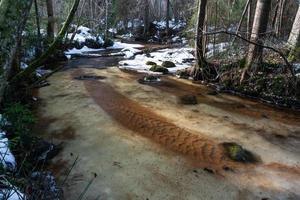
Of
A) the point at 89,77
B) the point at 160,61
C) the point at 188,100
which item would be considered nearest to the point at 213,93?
the point at 188,100

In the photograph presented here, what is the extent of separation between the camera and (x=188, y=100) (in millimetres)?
9562

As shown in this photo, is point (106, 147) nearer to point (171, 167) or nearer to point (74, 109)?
point (171, 167)

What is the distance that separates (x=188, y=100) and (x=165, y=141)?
325cm

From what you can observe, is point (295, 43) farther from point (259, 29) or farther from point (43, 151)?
point (43, 151)

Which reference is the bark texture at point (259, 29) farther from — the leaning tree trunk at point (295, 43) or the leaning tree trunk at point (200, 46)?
the leaning tree trunk at point (200, 46)

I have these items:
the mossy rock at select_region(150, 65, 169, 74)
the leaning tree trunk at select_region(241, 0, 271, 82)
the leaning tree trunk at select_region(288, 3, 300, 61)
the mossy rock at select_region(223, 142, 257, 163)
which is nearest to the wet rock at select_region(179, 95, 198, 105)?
the leaning tree trunk at select_region(241, 0, 271, 82)

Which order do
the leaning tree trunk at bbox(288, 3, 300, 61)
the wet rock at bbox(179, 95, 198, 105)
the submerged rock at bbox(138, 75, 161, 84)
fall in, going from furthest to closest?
the submerged rock at bbox(138, 75, 161, 84) < the leaning tree trunk at bbox(288, 3, 300, 61) < the wet rock at bbox(179, 95, 198, 105)

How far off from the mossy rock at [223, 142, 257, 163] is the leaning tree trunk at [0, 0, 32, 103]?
14.8ft

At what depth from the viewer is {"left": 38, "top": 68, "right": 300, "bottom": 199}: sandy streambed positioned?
4926mm

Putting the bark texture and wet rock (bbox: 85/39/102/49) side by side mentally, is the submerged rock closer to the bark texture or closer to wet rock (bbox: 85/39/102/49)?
the bark texture

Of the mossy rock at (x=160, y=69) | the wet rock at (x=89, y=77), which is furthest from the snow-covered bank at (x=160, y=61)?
the wet rock at (x=89, y=77)

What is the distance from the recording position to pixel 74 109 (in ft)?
27.0

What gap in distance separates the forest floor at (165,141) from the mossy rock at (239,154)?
15 centimetres

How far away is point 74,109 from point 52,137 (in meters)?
1.74
